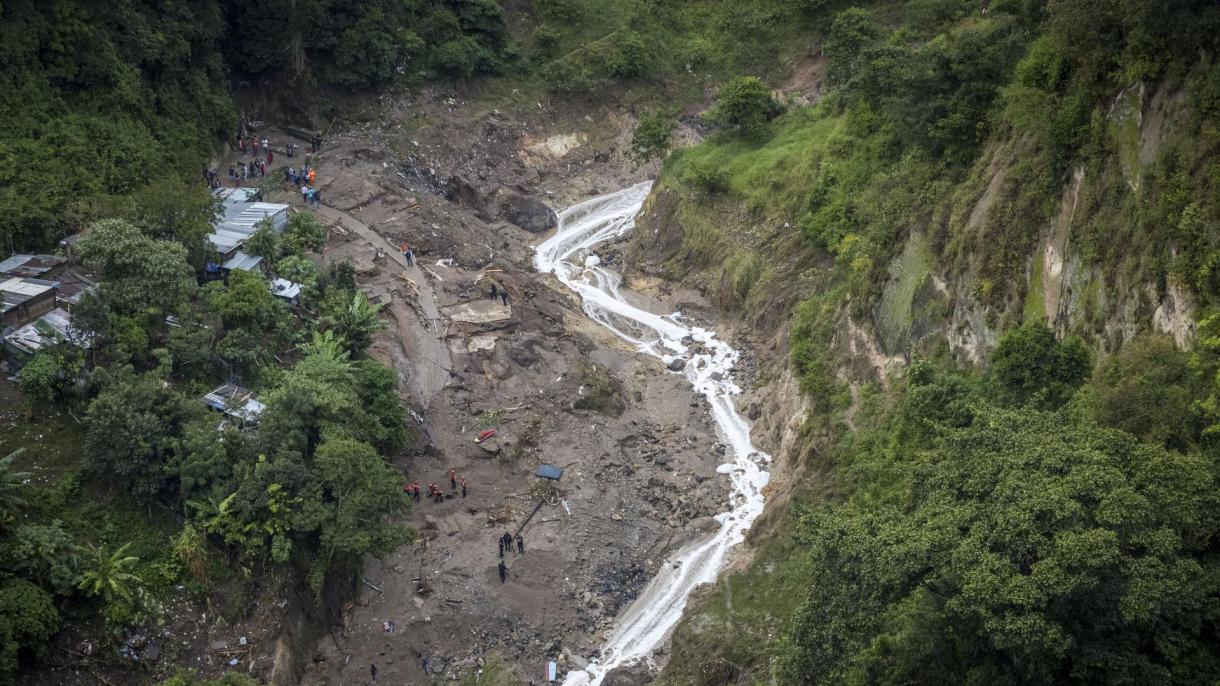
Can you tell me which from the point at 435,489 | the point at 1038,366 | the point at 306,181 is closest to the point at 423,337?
the point at 435,489

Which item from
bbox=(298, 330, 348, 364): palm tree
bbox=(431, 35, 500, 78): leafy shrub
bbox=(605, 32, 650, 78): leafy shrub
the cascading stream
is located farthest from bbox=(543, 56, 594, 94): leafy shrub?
bbox=(298, 330, 348, 364): palm tree

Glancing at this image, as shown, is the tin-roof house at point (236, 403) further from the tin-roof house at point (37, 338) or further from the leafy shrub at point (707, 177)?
the leafy shrub at point (707, 177)

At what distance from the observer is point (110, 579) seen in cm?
3219

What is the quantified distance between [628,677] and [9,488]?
20665 millimetres

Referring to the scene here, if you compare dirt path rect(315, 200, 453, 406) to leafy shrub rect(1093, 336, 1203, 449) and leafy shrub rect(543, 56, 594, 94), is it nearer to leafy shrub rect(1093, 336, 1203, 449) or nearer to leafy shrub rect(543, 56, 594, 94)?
leafy shrub rect(543, 56, 594, 94)

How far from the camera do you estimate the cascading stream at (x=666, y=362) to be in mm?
38219

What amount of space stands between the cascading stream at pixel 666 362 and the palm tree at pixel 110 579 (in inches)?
568

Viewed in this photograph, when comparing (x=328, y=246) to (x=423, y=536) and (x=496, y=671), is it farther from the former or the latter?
(x=496, y=671)

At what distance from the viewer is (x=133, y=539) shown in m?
34.6

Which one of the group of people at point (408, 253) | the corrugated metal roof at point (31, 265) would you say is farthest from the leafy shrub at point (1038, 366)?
the corrugated metal roof at point (31, 265)

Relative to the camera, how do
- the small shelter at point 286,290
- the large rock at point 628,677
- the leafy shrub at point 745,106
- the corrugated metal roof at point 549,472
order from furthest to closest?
1. the leafy shrub at point 745,106
2. the small shelter at point 286,290
3. the corrugated metal roof at point 549,472
4. the large rock at point 628,677

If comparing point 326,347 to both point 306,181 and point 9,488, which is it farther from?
point 306,181

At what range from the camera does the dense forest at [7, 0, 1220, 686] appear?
2219 cm

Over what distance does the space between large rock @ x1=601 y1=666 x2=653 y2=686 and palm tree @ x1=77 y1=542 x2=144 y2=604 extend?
50.6 ft
